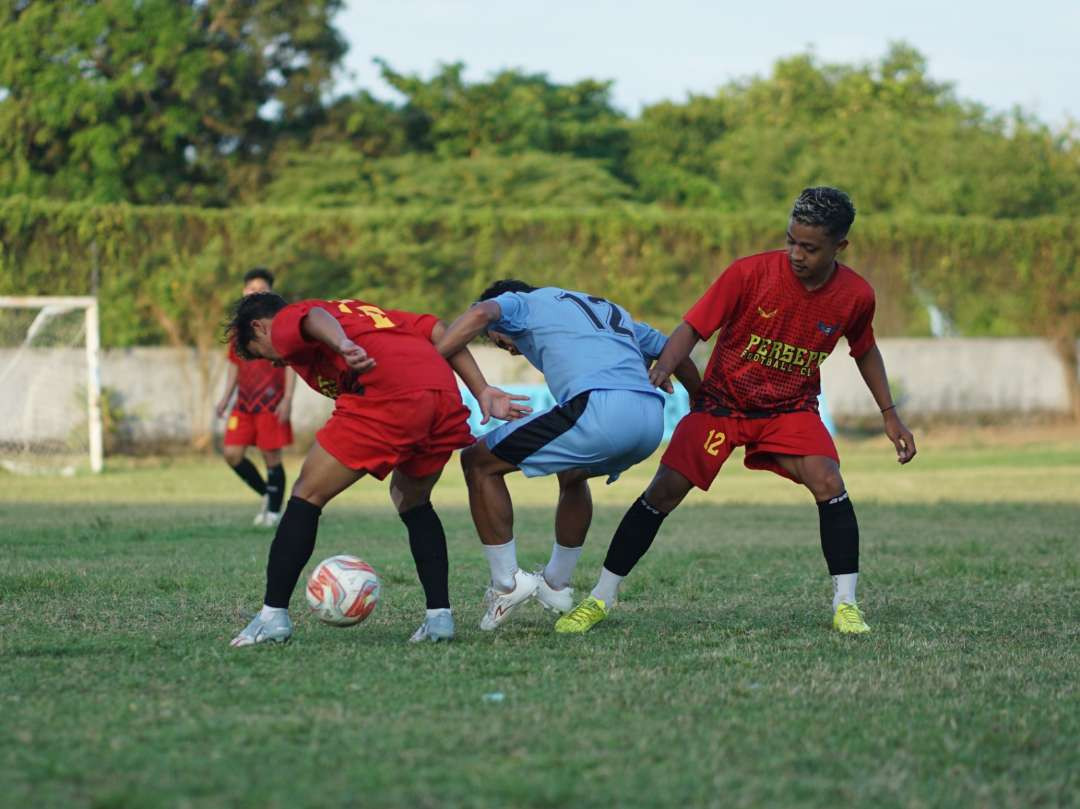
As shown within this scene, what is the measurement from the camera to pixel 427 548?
6570 mm

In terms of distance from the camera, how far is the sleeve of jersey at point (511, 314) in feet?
21.2

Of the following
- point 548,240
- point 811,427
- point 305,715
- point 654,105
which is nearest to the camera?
point 305,715

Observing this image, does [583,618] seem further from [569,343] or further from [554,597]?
[569,343]

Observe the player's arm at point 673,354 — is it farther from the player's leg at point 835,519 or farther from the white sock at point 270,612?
the white sock at point 270,612

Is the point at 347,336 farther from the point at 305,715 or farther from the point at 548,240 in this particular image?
the point at 548,240

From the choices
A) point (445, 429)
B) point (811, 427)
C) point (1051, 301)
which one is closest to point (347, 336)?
point (445, 429)

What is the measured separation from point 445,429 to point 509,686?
4.72ft

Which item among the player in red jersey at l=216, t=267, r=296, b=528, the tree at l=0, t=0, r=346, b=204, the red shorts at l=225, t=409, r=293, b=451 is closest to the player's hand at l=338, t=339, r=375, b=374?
the player in red jersey at l=216, t=267, r=296, b=528

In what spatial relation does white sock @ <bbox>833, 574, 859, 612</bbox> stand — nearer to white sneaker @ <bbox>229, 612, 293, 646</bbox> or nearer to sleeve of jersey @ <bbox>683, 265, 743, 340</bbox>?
sleeve of jersey @ <bbox>683, 265, 743, 340</bbox>

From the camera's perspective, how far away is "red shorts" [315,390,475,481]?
6.16 meters

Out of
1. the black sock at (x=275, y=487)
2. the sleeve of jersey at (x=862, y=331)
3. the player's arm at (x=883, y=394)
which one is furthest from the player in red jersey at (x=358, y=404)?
the black sock at (x=275, y=487)

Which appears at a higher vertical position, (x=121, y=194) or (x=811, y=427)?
(x=121, y=194)

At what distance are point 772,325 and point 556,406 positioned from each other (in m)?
1.08

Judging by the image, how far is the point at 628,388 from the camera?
653 centimetres
